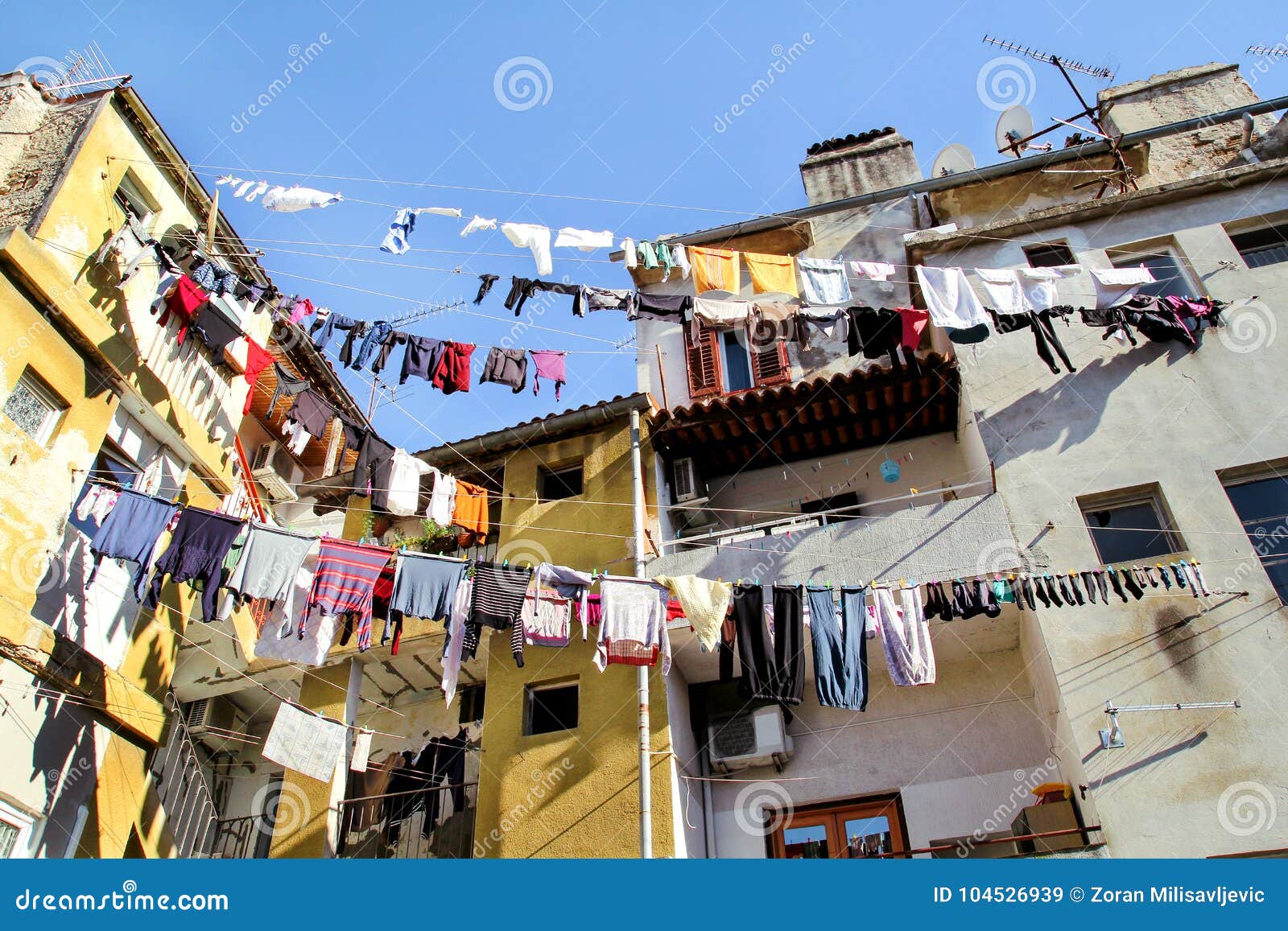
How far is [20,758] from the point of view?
10711 millimetres

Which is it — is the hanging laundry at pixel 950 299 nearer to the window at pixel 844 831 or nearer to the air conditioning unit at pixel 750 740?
the air conditioning unit at pixel 750 740

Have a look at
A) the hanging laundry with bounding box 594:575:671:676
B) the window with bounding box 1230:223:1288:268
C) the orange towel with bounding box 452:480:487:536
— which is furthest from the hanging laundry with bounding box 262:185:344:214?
the window with bounding box 1230:223:1288:268

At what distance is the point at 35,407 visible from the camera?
11727mm

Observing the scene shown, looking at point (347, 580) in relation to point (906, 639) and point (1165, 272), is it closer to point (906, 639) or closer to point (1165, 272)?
point (906, 639)

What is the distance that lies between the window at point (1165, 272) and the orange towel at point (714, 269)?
6185mm

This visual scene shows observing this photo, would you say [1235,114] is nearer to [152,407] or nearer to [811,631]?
[811,631]

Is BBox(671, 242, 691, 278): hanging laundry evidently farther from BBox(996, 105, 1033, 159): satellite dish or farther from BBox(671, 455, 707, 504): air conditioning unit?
BBox(996, 105, 1033, 159): satellite dish

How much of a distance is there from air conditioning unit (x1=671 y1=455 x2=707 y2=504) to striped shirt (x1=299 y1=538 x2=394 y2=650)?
17.0 ft

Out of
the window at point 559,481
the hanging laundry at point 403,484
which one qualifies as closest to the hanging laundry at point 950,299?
the window at point 559,481

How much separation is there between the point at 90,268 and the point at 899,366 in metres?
11.6

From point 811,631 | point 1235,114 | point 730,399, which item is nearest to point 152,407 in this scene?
point 730,399

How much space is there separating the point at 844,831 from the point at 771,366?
8.35m

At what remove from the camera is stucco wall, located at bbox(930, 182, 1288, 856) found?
9.73m

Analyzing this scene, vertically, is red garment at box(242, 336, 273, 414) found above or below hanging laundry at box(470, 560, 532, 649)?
above
